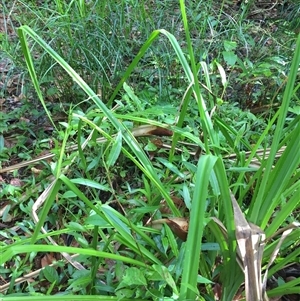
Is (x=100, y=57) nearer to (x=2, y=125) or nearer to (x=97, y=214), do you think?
(x=2, y=125)

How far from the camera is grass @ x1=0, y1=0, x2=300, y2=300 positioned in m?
0.95

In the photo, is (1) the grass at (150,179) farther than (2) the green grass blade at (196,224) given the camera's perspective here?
Yes

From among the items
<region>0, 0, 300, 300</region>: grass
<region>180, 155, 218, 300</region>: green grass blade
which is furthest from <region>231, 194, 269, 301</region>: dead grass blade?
<region>180, 155, 218, 300</region>: green grass blade

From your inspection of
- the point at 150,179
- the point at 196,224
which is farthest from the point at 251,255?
the point at 150,179

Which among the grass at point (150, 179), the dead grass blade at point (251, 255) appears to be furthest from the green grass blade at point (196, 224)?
the dead grass blade at point (251, 255)

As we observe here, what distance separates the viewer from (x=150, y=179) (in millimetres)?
1055

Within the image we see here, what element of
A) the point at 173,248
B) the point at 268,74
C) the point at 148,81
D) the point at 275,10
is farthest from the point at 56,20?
the point at 275,10

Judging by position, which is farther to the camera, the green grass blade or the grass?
the grass

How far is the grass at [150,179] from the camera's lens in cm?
95

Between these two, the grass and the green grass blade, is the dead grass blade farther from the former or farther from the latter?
the green grass blade

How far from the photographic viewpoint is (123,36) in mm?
1923

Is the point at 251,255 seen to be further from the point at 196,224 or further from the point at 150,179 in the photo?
the point at 150,179

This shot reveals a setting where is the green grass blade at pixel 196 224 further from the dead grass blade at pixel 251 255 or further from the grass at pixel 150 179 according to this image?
the dead grass blade at pixel 251 255

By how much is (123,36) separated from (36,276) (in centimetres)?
110
